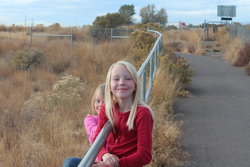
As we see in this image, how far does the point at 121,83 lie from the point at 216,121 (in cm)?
531

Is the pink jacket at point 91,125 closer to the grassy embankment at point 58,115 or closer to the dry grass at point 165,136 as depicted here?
the grassy embankment at point 58,115

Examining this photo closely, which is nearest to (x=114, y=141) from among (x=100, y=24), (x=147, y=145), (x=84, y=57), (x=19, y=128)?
(x=147, y=145)

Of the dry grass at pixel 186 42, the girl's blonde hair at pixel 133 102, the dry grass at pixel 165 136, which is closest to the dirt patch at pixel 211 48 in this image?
the dry grass at pixel 186 42

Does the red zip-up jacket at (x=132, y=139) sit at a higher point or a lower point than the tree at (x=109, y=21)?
lower

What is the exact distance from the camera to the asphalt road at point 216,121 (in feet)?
20.6

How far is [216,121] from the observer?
845 centimetres

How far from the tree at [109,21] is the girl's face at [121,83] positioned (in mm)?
33223

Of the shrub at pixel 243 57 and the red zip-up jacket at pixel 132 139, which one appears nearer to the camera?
the red zip-up jacket at pixel 132 139

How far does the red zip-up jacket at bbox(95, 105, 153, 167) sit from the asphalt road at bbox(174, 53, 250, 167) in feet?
8.57

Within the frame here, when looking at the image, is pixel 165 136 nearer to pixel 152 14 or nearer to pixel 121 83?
pixel 121 83

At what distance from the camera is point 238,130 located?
780 centimetres

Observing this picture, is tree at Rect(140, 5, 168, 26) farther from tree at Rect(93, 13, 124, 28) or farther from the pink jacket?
the pink jacket

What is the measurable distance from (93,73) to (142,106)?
42.6ft

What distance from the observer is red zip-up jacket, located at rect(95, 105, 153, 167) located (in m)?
3.29
